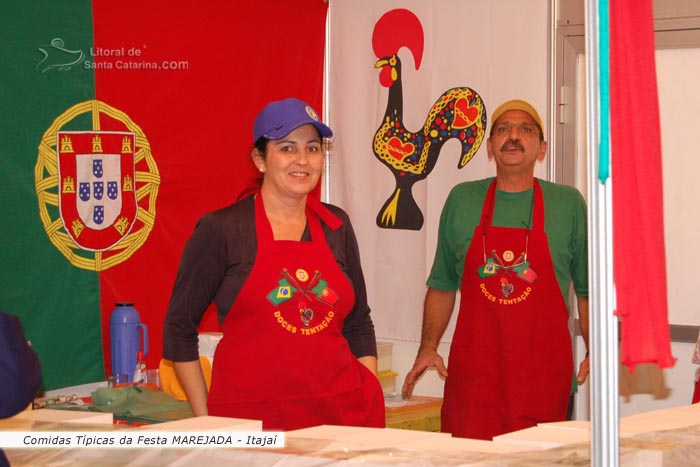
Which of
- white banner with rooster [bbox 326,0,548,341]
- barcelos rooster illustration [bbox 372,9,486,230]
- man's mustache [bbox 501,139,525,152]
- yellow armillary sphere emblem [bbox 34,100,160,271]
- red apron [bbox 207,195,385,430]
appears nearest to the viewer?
red apron [bbox 207,195,385,430]

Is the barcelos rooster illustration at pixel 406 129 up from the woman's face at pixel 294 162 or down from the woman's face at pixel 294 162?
up

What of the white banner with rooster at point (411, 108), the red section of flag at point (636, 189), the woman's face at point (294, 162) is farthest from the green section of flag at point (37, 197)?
the red section of flag at point (636, 189)

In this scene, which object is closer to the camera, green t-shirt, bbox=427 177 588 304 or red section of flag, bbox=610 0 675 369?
red section of flag, bbox=610 0 675 369

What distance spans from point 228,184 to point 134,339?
0.90 m

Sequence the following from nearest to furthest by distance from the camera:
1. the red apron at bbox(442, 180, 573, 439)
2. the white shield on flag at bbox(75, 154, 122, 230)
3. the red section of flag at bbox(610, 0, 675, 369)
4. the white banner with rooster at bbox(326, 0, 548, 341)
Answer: the red section of flag at bbox(610, 0, 675, 369) < the red apron at bbox(442, 180, 573, 439) < the white shield on flag at bbox(75, 154, 122, 230) < the white banner with rooster at bbox(326, 0, 548, 341)

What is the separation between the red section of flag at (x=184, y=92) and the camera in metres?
4.03

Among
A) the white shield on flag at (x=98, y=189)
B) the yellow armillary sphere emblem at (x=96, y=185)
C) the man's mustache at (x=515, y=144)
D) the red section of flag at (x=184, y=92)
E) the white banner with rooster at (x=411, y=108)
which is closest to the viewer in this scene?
the man's mustache at (x=515, y=144)

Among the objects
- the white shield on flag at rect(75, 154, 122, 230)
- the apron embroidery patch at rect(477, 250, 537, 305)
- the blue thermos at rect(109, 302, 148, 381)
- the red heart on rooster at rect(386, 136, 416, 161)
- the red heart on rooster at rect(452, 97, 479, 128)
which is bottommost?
the blue thermos at rect(109, 302, 148, 381)

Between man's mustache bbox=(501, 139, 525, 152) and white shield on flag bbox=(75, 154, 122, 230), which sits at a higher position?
man's mustache bbox=(501, 139, 525, 152)

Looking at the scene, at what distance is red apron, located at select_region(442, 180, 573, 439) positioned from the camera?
348cm

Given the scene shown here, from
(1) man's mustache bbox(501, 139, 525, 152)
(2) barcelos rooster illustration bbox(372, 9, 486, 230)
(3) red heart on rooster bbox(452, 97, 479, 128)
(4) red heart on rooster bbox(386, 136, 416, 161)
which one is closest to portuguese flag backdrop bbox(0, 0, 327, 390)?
(2) barcelos rooster illustration bbox(372, 9, 486, 230)

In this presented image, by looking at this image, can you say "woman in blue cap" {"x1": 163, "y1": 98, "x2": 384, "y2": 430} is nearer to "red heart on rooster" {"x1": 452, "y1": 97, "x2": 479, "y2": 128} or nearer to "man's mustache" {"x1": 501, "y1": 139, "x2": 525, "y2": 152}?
"man's mustache" {"x1": 501, "y1": 139, "x2": 525, "y2": 152}

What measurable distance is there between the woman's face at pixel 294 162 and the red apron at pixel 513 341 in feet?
3.52

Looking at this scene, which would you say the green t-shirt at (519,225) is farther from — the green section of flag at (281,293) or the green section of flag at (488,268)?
the green section of flag at (281,293)
